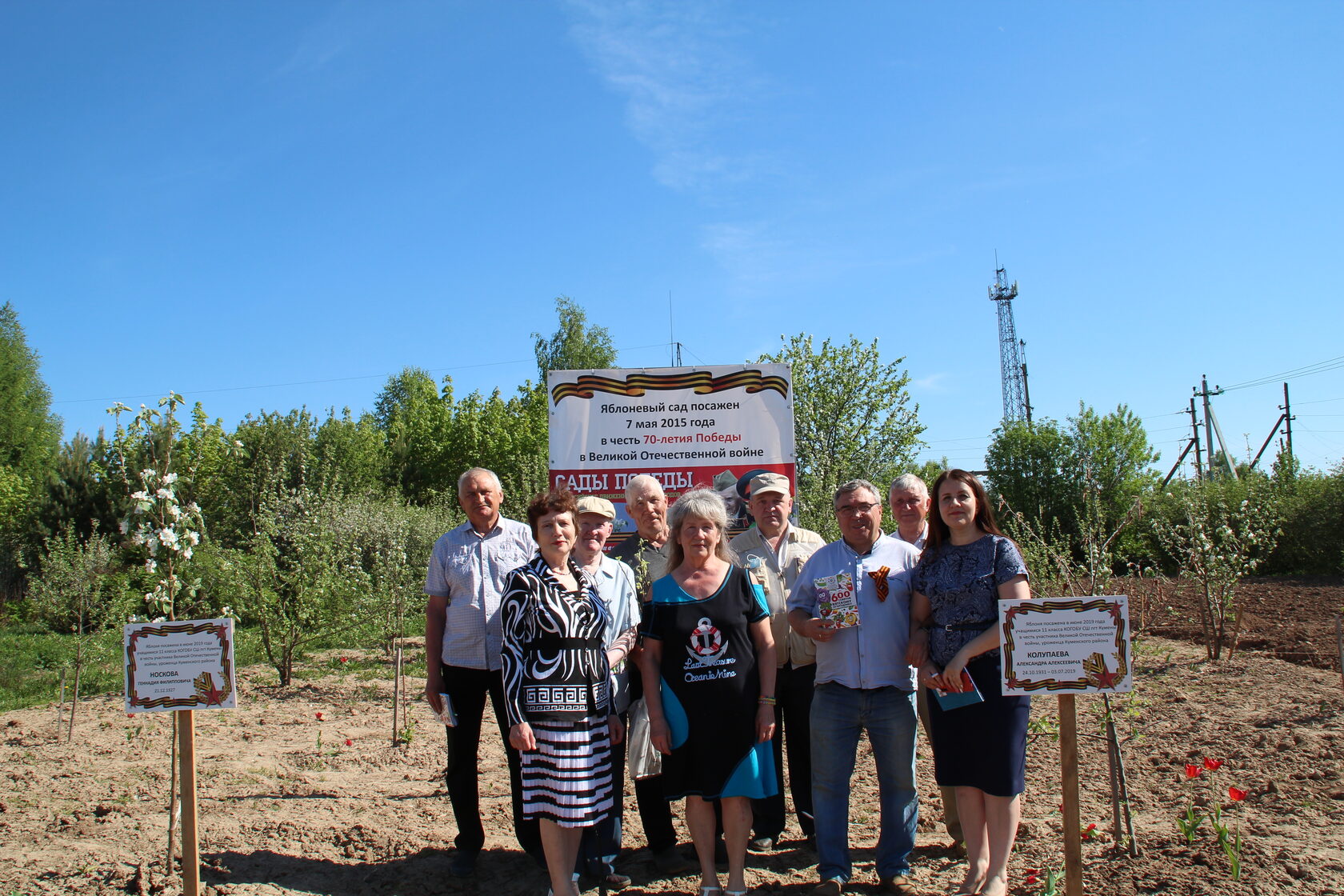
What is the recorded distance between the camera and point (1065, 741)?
9.64 feet

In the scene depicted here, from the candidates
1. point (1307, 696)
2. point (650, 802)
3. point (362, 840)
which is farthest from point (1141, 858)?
point (1307, 696)

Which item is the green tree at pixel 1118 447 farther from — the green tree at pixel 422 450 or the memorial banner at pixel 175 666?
the memorial banner at pixel 175 666

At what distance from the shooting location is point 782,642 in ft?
13.4

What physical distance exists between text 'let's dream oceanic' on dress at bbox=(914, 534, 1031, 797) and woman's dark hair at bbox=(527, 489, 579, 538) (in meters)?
1.49

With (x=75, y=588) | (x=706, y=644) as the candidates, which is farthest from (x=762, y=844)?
(x=75, y=588)

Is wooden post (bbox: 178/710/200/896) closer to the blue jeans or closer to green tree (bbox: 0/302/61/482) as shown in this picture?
the blue jeans

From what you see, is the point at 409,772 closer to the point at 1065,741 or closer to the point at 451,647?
the point at 451,647

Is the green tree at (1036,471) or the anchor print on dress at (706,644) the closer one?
the anchor print on dress at (706,644)

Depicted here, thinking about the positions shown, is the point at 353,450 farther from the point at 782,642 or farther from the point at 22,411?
the point at 782,642

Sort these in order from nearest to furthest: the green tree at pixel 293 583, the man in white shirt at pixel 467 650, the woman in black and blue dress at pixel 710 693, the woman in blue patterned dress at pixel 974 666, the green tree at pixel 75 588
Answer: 1. the woman in blue patterned dress at pixel 974 666
2. the woman in black and blue dress at pixel 710 693
3. the man in white shirt at pixel 467 650
4. the green tree at pixel 293 583
5. the green tree at pixel 75 588

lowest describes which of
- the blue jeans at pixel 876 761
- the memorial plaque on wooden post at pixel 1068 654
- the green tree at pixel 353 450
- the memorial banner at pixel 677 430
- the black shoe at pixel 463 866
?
the black shoe at pixel 463 866

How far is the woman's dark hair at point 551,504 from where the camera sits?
3.46 m

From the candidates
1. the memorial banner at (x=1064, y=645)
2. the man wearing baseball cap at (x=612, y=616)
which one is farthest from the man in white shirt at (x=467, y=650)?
the memorial banner at (x=1064, y=645)

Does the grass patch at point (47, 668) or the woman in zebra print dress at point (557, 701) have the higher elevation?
the woman in zebra print dress at point (557, 701)
